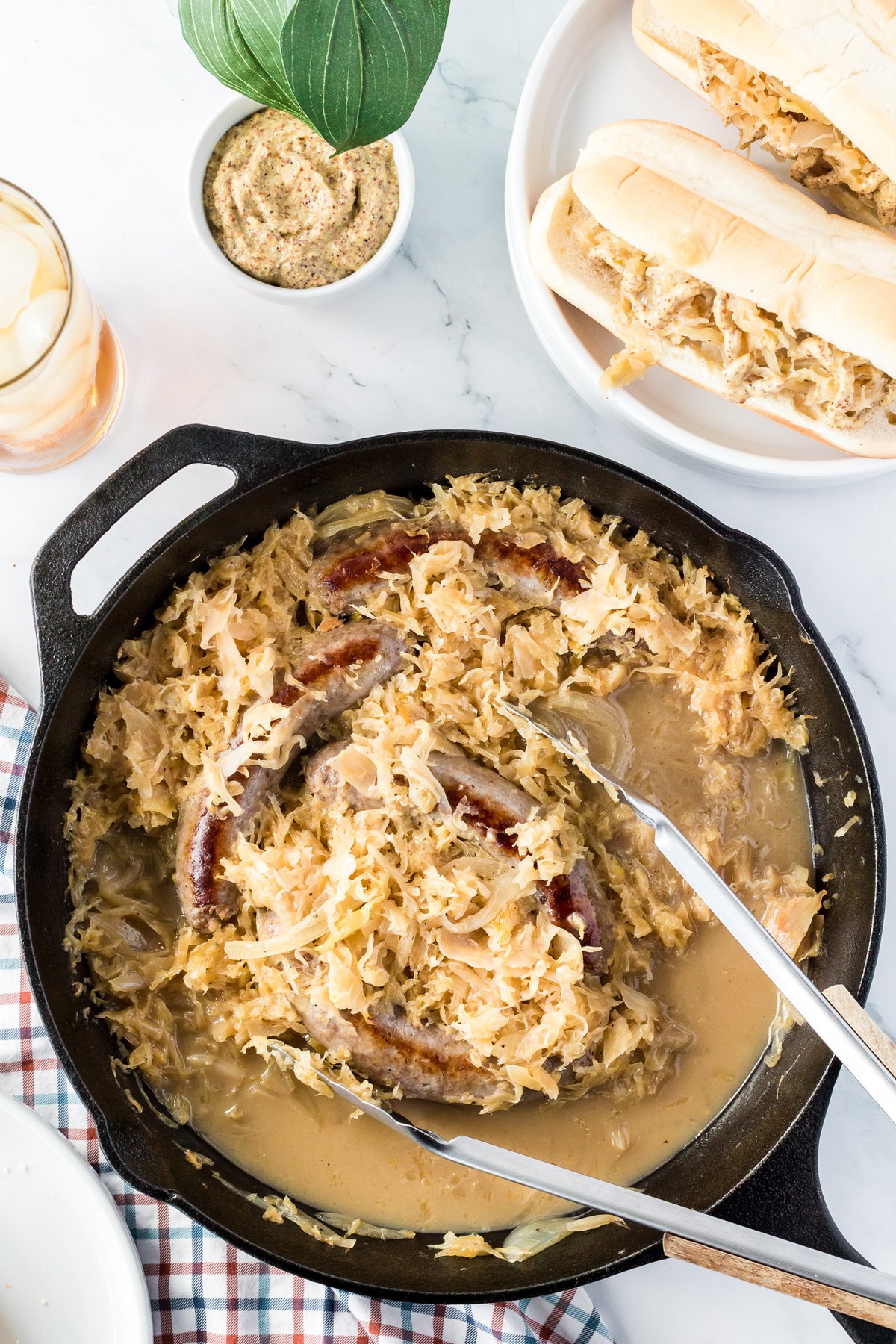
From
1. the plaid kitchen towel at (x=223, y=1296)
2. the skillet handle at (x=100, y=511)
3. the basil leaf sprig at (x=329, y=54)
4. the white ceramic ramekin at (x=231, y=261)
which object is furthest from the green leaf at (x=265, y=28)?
the plaid kitchen towel at (x=223, y=1296)

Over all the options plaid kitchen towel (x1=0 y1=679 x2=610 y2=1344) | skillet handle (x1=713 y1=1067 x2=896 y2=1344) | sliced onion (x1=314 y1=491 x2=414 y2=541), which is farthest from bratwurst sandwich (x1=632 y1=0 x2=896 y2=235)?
plaid kitchen towel (x1=0 y1=679 x2=610 y2=1344)

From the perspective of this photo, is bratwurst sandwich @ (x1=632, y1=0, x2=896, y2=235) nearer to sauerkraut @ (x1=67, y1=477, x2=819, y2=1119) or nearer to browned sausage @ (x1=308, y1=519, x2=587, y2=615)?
sauerkraut @ (x1=67, y1=477, x2=819, y2=1119)

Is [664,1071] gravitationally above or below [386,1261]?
above

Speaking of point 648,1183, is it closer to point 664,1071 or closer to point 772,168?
point 664,1071

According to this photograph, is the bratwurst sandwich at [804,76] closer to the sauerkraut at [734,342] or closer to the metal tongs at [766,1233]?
the sauerkraut at [734,342]

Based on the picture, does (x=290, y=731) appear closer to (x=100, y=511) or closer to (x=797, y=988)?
(x=100, y=511)

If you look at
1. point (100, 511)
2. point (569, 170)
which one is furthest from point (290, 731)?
point (569, 170)

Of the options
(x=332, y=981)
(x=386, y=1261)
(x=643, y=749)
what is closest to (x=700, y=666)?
(x=643, y=749)
